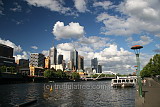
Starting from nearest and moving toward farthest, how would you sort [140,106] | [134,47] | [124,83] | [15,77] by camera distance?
[140,106] < [134,47] < [124,83] < [15,77]

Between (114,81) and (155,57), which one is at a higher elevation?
(155,57)

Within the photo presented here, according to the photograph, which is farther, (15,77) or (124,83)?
(15,77)

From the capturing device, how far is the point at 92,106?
35.0m

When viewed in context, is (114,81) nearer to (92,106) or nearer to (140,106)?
(92,106)

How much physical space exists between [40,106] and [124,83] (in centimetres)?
6981

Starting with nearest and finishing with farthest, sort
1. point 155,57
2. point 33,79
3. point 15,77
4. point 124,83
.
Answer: point 124,83 → point 155,57 → point 15,77 → point 33,79

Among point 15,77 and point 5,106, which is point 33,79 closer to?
point 15,77

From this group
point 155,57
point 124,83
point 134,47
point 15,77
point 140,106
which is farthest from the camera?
point 15,77

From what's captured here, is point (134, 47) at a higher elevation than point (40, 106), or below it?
higher

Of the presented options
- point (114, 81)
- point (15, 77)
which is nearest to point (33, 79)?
point (15, 77)

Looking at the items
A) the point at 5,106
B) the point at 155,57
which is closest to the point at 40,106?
the point at 5,106

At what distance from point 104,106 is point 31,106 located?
48.8 ft

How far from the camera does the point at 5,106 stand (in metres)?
35.2

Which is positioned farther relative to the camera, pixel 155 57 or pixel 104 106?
pixel 155 57
